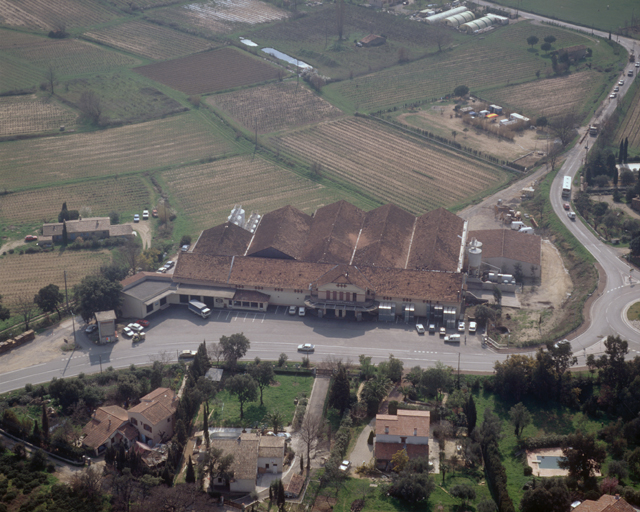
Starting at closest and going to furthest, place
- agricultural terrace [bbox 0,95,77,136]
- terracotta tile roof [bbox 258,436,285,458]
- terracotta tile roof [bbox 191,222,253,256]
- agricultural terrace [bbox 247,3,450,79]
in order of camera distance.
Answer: terracotta tile roof [bbox 258,436,285,458], terracotta tile roof [bbox 191,222,253,256], agricultural terrace [bbox 0,95,77,136], agricultural terrace [bbox 247,3,450,79]

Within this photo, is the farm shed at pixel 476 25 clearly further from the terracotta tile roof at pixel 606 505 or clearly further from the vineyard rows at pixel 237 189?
the terracotta tile roof at pixel 606 505

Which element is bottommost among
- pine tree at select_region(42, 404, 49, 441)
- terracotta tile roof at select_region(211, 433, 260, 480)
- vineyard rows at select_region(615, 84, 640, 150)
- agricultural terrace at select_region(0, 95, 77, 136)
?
agricultural terrace at select_region(0, 95, 77, 136)

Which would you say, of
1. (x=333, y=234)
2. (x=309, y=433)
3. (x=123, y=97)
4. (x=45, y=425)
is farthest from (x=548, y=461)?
(x=123, y=97)

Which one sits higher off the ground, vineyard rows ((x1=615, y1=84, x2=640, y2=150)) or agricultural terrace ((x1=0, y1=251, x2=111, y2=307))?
vineyard rows ((x1=615, y1=84, x2=640, y2=150))

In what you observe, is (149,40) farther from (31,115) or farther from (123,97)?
(31,115)

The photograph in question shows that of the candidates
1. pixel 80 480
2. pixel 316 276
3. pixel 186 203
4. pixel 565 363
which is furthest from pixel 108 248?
pixel 565 363

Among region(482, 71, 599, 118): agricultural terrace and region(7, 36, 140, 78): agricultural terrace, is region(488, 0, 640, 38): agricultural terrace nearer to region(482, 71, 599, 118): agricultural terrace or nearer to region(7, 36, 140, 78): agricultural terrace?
region(482, 71, 599, 118): agricultural terrace

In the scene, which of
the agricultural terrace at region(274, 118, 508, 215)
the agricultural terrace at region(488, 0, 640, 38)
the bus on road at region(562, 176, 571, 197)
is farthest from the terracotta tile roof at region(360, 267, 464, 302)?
the agricultural terrace at region(488, 0, 640, 38)
